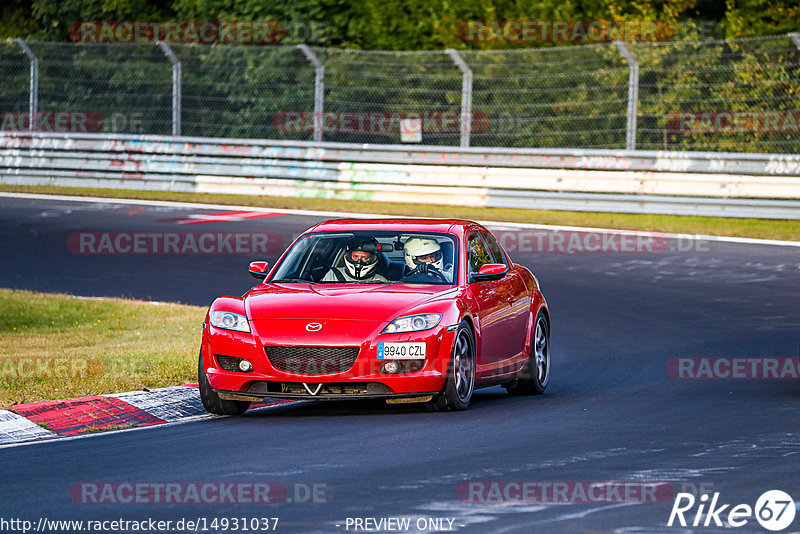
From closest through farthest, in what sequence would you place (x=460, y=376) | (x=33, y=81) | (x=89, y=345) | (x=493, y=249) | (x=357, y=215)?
(x=460, y=376) → (x=493, y=249) → (x=89, y=345) → (x=357, y=215) → (x=33, y=81)

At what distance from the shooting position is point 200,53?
3080 cm

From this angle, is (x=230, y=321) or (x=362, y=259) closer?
(x=230, y=321)

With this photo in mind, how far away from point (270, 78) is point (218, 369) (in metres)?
19.3

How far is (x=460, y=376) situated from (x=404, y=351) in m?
0.58

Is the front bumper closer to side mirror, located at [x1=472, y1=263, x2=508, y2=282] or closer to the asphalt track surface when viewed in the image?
the asphalt track surface

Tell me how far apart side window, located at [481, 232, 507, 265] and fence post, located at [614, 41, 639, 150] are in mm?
12265

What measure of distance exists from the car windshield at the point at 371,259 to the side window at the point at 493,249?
0.82m

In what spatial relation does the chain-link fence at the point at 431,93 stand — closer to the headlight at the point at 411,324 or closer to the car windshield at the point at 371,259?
the car windshield at the point at 371,259

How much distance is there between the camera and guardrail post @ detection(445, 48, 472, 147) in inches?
994

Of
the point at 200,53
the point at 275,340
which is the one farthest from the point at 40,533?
the point at 200,53

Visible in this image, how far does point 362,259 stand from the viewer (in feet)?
35.9

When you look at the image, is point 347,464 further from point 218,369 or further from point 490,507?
point 218,369

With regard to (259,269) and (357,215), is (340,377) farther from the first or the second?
(357,215)

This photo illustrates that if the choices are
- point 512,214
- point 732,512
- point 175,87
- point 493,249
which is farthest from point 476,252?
point 175,87
